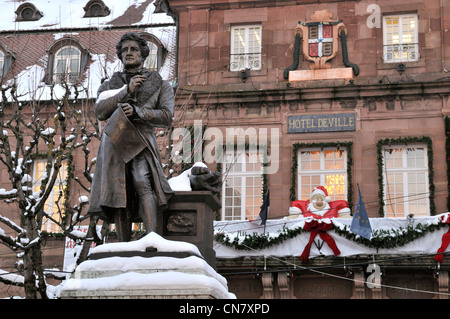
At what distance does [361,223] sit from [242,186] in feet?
14.3

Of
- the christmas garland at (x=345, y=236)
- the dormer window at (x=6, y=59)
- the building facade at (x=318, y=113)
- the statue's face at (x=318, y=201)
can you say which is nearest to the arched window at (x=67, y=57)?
the dormer window at (x=6, y=59)

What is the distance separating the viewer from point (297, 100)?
24.4m

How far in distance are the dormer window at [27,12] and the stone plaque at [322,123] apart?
1001 centimetres

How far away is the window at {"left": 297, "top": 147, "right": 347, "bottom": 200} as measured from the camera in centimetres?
2355

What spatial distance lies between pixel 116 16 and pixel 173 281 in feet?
71.2

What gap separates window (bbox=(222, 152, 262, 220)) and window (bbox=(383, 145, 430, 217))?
3.39m

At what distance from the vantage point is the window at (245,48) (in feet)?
82.1

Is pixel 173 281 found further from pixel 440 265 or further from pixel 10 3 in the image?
pixel 10 3

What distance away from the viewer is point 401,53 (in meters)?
24.3

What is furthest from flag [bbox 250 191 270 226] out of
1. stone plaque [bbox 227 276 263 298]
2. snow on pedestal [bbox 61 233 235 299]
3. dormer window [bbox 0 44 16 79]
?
snow on pedestal [bbox 61 233 235 299]

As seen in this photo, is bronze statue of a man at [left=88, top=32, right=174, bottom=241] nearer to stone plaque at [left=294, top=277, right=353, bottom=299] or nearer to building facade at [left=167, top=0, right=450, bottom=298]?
building facade at [left=167, top=0, right=450, bottom=298]

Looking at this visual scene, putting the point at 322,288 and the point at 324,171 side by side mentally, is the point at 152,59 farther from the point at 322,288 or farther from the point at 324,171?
the point at 322,288

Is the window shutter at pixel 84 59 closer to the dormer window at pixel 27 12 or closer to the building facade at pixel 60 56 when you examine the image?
the building facade at pixel 60 56

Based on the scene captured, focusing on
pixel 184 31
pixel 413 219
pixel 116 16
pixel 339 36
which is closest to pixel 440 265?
pixel 413 219
